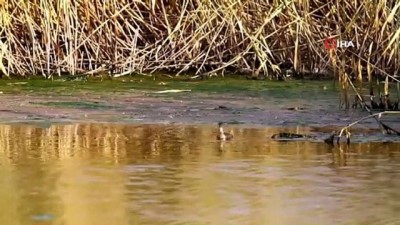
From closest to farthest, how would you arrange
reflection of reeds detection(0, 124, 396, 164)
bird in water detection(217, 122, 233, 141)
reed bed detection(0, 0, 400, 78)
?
1. reflection of reeds detection(0, 124, 396, 164)
2. bird in water detection(217, 122, 233, 141)
3. reed bed detection(0, 0, 400, 78)

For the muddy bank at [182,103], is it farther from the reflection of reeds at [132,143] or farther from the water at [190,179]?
the water at [190,179]

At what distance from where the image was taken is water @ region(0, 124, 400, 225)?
9.73 ft

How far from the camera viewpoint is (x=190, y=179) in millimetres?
3582

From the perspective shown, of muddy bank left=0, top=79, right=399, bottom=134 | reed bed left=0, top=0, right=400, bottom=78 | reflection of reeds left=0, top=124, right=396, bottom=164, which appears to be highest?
reed bed left=0, top=0, right=400, bottom=78

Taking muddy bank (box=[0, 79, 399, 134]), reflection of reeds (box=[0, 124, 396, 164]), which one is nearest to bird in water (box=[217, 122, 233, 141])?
reflection of reeds (box=[0, 124, 396, 164])

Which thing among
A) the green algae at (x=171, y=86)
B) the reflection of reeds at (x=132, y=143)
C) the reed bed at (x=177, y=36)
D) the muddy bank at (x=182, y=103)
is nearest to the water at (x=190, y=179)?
the reflection of reeds at (x=132, y=143)

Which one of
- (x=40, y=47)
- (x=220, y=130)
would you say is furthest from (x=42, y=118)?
(x=40, y=47)

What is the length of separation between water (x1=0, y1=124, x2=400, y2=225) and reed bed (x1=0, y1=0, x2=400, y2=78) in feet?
9.75

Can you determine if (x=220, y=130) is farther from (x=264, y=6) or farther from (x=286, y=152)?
(x=264, y=6)

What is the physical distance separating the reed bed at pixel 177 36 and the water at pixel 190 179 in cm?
297

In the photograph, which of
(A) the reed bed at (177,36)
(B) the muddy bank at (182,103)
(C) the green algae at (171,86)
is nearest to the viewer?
(B) the muddy bank at (182,103)

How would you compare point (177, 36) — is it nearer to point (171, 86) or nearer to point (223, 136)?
point (171, 86)

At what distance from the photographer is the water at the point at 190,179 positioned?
296 centimetres

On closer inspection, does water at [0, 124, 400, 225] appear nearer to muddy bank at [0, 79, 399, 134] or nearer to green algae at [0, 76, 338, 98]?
muddy bank at [0, 79, 399, 134]
